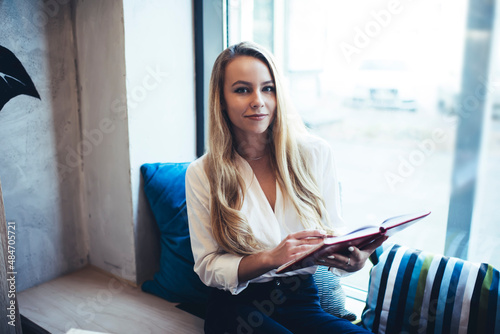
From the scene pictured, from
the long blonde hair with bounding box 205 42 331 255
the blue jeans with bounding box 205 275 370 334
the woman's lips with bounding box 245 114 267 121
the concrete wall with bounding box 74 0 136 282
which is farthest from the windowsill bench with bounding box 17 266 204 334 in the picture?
the woman's lips with bounding box 245 114 267 121

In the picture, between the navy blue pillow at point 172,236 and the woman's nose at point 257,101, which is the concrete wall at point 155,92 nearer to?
the navy blue pillow at point 172,236

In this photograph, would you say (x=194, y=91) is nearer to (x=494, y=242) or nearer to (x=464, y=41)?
(x=464, y=41)

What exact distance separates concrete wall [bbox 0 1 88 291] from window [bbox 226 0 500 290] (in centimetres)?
96

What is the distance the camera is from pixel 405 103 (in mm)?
1522

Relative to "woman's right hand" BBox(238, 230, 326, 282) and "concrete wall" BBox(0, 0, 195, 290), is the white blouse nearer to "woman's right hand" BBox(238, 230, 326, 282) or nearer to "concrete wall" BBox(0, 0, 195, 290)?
"woman's right hand" BBox(238, 230, 326, 282)

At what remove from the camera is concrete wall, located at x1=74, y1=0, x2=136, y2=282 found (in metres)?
1.69

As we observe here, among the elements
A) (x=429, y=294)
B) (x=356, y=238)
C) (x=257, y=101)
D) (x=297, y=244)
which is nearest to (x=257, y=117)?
(x=257, y=101)

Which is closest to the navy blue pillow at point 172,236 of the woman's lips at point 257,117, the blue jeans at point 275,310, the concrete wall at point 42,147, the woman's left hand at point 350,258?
the blue jeans at point 275,310

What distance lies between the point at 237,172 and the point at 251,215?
0.17 m

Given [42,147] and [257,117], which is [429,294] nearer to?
[257,117]

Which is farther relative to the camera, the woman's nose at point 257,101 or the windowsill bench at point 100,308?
the windowsill bench at point 100,308

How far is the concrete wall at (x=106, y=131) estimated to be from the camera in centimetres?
169

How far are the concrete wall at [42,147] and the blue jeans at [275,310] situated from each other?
3.28 feet

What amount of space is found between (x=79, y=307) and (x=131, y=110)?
3.02ft
